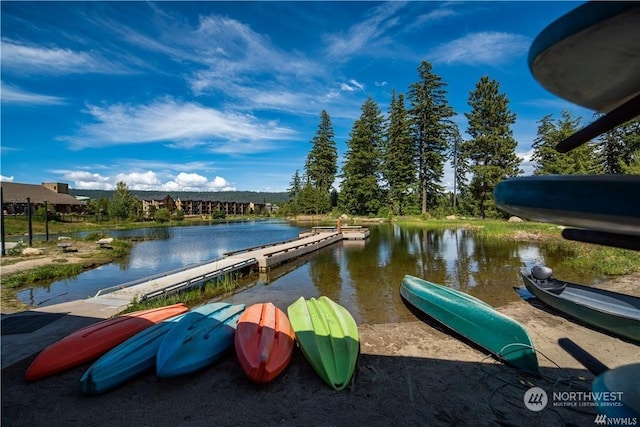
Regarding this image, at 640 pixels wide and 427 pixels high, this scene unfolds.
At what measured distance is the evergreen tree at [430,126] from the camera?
4475 centimetres

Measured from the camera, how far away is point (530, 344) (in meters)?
4.82

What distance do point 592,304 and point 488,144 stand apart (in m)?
34.9

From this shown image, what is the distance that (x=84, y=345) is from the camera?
200 inches

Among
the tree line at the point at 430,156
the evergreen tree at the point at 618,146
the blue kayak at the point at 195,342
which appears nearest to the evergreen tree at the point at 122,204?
the tree line at the point at 430,156

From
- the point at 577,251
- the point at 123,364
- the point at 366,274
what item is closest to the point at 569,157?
the point at 577,251

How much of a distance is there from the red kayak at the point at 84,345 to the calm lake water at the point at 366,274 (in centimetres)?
409

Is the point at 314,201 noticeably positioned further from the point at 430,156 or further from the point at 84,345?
the point at 84,345

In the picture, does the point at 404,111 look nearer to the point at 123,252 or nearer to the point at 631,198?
the point at 123,252

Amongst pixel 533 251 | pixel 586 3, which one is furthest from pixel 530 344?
pixel 533 251

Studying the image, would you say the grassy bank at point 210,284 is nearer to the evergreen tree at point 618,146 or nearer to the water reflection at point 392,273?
the water reflection at point 392,273

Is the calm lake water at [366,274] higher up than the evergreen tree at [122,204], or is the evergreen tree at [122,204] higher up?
the evergreen tree at [122,204]

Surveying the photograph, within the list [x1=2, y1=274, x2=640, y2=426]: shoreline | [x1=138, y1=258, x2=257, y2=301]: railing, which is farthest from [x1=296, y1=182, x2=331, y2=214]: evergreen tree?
[x1=2, y1=274, x2=640, y2=426]: shoreline

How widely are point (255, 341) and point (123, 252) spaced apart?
18.3 m

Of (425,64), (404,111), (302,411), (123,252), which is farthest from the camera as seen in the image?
(404,111)
